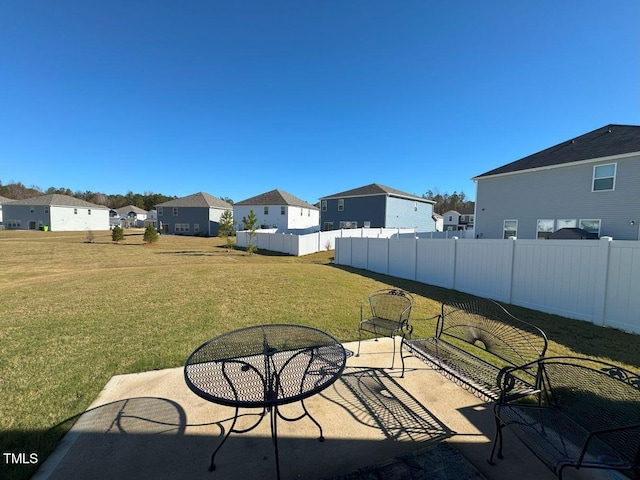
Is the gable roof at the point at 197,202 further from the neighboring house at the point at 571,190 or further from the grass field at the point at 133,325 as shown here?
the neighboring house at the point at 571,190

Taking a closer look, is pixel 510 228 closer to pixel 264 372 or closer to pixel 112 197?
pixel 264 372

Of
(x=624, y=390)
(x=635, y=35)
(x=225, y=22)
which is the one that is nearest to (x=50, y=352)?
(x=624, y=390)

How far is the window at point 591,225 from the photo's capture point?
A: 1375 centimetres

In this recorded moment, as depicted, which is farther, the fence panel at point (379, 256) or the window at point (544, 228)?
the window at point (544, 228)

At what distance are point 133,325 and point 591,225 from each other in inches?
767

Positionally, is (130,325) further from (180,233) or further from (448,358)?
(180,233)

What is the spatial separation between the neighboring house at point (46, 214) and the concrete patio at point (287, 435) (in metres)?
55.0

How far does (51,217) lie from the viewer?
137ft

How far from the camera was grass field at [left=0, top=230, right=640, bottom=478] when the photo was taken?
2.75 m

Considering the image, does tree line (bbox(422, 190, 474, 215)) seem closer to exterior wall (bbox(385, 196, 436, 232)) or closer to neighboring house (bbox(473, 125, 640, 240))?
exterior wall (bbox(385, 196, 436, 232))

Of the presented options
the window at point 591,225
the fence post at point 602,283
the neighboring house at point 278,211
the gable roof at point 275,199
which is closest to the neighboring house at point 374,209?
the neighboring house at point 278,211

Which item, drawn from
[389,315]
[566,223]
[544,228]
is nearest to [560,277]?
[389,315]

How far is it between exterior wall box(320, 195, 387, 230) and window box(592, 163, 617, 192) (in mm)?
16238

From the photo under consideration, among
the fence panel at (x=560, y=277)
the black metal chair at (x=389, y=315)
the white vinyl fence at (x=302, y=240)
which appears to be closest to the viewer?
the black metal chair at (x=389, y=315)
